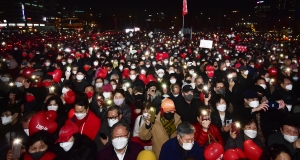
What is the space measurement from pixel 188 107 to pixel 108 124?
1976 millimetres

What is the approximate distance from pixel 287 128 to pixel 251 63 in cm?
818

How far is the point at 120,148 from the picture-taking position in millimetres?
3482

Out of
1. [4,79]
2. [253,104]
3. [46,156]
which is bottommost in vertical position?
[46,156]

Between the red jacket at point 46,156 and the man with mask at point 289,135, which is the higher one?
the man with mask at point 289,135

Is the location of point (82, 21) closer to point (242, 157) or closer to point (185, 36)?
point (185, 36)

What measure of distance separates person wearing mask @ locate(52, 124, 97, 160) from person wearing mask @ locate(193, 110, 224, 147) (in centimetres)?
163

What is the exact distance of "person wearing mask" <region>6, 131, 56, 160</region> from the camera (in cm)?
355

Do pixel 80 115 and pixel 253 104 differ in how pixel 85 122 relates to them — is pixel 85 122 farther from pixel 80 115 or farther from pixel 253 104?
pixel 253 104

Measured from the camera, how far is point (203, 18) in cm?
7144

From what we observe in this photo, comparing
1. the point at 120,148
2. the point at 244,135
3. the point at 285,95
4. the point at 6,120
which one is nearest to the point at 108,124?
the point at 120,148

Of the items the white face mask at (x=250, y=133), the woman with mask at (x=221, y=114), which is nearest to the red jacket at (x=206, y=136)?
the white face mask at (x=250, y=133)

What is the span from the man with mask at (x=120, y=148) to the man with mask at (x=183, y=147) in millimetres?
447

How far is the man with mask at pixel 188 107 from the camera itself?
5.51m

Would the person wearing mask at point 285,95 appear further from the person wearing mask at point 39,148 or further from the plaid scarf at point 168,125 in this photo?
the person wearing mask at point 39,148
